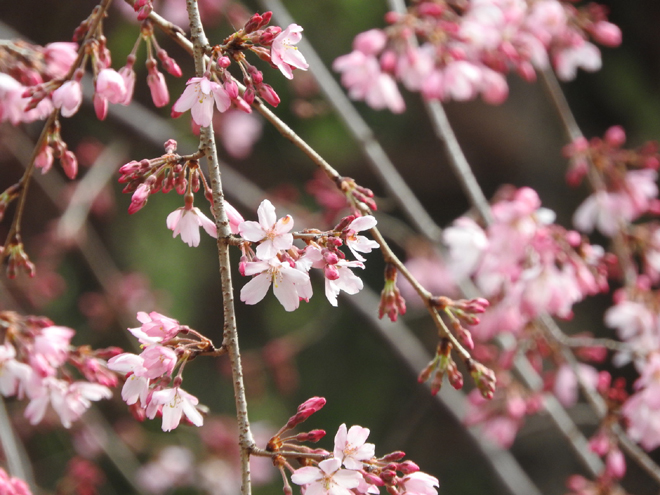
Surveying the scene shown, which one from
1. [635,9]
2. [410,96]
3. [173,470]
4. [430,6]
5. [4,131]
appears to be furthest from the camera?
[410,96]

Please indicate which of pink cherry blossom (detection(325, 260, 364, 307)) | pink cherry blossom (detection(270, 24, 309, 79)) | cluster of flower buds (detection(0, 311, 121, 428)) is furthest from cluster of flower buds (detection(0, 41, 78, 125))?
pink cherry blossom (detection(325, 260, 364, 307))

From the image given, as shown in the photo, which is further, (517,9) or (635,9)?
(635,9)

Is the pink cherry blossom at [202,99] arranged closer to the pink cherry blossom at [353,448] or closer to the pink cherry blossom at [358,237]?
the pink cherry blossom at [358,237]

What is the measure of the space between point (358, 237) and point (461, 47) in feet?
3.88

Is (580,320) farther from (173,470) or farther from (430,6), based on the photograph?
(430,6)

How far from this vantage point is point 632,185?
1854mm

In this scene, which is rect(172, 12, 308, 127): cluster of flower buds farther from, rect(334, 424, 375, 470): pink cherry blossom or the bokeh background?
the bokeh background

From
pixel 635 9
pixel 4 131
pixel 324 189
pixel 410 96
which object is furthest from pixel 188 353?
pixel 635 9

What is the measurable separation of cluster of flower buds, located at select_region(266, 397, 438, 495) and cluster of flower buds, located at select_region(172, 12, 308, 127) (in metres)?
0.39

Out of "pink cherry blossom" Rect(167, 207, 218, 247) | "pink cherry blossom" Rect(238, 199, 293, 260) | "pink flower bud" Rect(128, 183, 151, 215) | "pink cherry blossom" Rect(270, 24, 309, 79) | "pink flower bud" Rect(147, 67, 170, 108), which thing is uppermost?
"pink flower bud" Rect(147, 67, 170, 108)

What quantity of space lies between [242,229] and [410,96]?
3.51m

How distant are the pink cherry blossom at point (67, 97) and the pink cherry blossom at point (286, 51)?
0.29 meters

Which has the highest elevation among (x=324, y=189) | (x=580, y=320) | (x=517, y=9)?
(x=517, y=9)

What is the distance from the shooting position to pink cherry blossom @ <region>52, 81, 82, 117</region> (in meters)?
0.81
